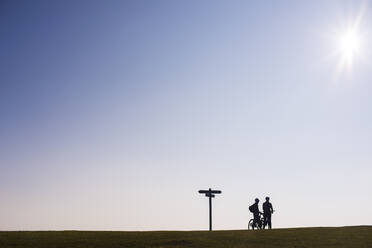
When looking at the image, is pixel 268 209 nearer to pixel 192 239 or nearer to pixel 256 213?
pixel 256 213

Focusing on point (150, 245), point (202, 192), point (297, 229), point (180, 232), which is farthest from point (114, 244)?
point (202, 192)

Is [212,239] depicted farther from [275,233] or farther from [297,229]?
[297,229]

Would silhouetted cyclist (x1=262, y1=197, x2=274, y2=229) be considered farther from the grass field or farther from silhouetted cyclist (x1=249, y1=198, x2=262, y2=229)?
the grass field

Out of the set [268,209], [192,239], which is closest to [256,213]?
[268,209]

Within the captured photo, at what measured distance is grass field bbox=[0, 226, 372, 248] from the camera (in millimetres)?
21750

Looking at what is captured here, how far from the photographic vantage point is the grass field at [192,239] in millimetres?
21750

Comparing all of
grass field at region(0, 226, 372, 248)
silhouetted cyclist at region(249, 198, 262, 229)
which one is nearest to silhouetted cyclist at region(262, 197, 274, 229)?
silhouetted cyclist at region(249, 198, 262, 229)

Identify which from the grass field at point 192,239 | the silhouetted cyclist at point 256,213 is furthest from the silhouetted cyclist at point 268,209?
the grass field at point 192,239

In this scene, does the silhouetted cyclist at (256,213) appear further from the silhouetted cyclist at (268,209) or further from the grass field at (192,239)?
the grass field at (192,239)

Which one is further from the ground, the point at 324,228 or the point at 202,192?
the point at 202,192

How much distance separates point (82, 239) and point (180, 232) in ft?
16.2

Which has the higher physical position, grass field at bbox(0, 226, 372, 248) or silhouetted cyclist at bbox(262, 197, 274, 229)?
silhouetted cyclist at bbox(262, 197, 274, 229)

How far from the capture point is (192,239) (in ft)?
74.7

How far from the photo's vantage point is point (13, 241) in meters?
22.4
